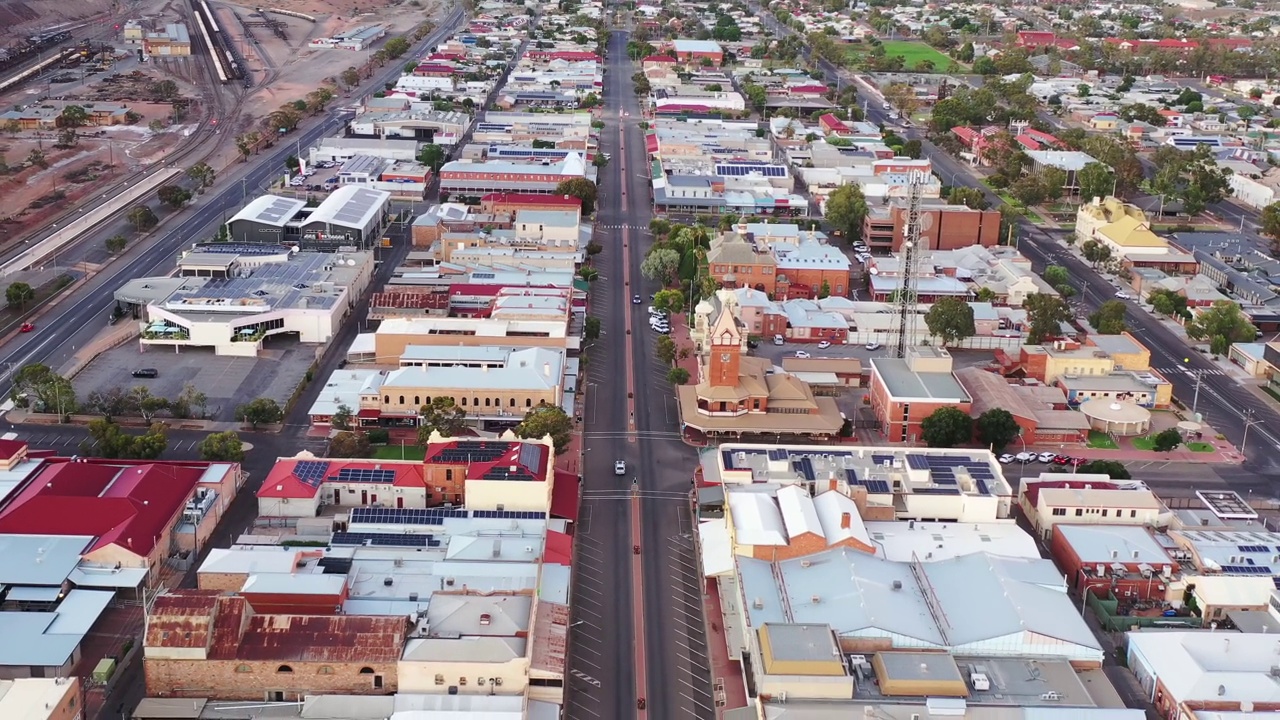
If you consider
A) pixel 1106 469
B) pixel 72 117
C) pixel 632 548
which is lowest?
pixel 632 548

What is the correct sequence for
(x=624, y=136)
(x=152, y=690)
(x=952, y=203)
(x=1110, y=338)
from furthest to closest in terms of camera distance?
(x=624, y=136) < (x=952, y=203) < (x=1110, y=338) < (x=152, y=690)

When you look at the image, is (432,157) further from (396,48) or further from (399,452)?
(396,48)

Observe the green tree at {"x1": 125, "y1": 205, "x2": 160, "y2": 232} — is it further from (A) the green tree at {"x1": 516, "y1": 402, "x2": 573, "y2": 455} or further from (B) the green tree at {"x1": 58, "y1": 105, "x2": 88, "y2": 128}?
(A) the green tree at {"x1": 516, "y1": 402, "x2": 573, "y2": 455}

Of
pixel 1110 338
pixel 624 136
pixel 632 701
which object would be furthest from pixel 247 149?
pixel 632 701

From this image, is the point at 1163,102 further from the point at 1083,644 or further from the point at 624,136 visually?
the point at 1083,644

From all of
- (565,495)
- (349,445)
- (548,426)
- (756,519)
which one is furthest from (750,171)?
(756,519)

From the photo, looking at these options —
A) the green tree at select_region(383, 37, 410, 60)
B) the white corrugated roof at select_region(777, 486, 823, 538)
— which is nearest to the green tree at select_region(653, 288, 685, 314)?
the white corrugated roof at select_region(777, 486, 823, 538)
